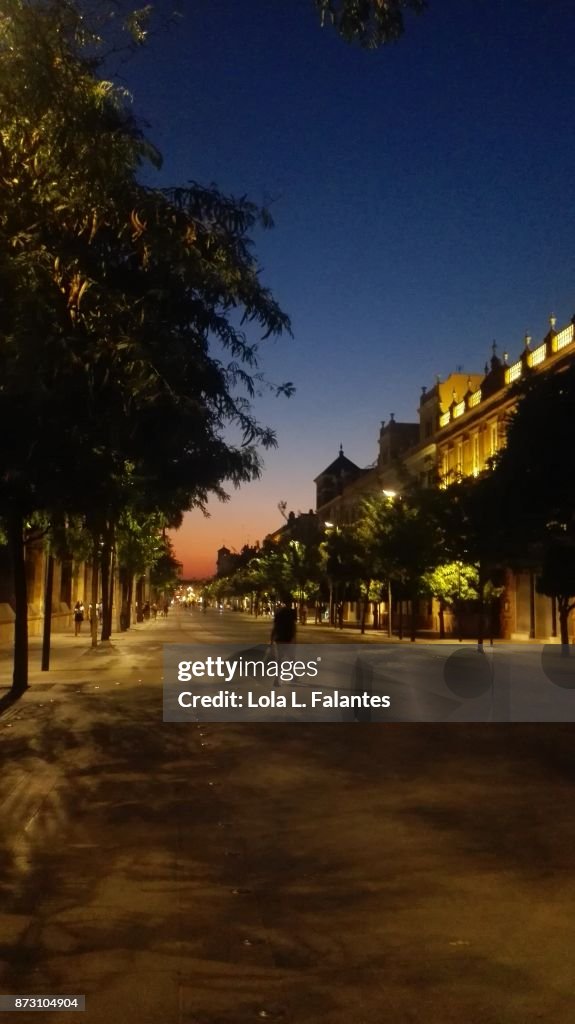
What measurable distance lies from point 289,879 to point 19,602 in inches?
521

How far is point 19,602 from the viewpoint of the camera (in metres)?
20.3

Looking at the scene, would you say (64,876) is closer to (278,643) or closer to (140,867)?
(140,867)

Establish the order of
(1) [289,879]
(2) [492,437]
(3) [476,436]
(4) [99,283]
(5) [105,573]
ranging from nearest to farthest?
1. (1) [289,879]
2. (4) [99,283]
3. (5) [105,573]
4. (2) [492,437]
5. (3) [476,436]

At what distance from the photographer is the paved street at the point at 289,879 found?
5.73 m

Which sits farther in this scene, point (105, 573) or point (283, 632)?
point (105, 573)

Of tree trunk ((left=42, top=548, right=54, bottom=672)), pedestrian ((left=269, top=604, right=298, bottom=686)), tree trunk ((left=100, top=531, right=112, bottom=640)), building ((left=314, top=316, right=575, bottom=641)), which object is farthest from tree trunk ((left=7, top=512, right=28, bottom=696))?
building ((left=314, top=316, right=575, bottom=641))

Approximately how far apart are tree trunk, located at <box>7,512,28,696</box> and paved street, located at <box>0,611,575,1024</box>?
5.41 m

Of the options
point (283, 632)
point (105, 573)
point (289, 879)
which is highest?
point (105, 573)

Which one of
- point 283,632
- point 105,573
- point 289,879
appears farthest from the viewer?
point 105,573

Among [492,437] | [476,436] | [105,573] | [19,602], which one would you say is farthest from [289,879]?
[476,436]

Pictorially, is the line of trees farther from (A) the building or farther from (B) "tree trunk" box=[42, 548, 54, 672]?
(A) the building

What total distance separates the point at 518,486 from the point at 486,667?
15.3 ft

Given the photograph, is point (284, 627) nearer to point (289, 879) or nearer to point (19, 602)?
point (19, 602)

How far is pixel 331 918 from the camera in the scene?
7.01 m
